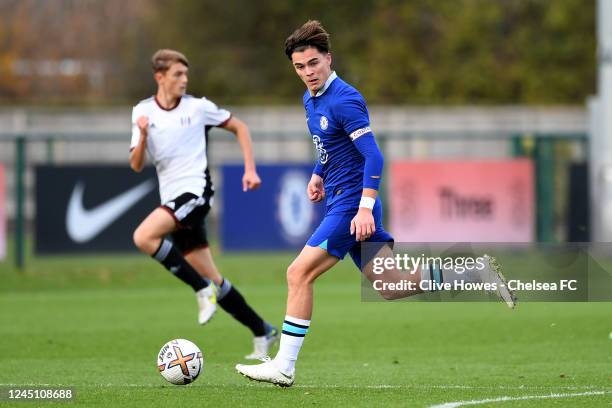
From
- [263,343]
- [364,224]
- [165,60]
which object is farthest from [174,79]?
[364,224]

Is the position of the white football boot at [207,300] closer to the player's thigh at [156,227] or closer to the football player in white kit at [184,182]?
the football player in white kit at [184,182]

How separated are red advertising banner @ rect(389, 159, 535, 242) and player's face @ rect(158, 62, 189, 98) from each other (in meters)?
9.23

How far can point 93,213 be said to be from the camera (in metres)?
18.5

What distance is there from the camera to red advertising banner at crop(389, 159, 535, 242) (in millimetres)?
Result: 19422

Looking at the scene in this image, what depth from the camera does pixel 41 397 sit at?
768cm

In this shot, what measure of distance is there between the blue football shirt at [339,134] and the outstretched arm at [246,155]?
205cm

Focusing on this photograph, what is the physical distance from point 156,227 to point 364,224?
10.4 ft

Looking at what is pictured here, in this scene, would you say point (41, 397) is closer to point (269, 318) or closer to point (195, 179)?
point (195, 179)

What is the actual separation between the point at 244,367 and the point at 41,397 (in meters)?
1.24

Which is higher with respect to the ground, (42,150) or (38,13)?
(38,13)

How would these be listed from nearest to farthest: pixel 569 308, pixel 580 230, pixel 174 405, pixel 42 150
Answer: pixel 174 405 < pixel 569 308 < pixel 580 230 < pixel 42 150

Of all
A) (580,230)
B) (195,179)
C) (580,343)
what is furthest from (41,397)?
(580,230)

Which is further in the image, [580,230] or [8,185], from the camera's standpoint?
[8,185]

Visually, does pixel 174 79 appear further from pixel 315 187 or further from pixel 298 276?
pixel 298 276
